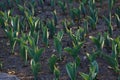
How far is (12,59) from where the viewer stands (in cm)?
365

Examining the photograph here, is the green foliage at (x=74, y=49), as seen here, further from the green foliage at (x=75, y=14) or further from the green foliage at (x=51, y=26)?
the green foliage at (x=75, y=14)

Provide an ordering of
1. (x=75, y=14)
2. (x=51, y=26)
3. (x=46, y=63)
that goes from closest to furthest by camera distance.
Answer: (x=46, y=63) < (x=51, y=26) < (x=75, y=14)

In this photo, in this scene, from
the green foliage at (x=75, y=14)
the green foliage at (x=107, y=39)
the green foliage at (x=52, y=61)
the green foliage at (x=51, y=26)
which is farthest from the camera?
the green foliage at (x=75, y=14)

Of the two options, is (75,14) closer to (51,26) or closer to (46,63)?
(51,26)

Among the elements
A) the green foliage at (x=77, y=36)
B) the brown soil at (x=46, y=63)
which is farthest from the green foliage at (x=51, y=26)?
the green foliage at (x=77, y=36)

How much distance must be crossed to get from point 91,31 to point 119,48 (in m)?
1.07

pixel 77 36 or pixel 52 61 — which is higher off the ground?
pixel 77 36

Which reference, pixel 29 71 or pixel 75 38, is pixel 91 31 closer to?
pixel 75 38

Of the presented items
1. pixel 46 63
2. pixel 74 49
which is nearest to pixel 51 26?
pixel 46 63

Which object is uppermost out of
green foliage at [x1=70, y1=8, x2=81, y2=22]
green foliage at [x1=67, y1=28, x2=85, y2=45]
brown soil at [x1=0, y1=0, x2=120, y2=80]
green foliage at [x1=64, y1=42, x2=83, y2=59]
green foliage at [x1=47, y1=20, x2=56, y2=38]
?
green foliage at [x1=70, y1=8, x2=81, y2=22]

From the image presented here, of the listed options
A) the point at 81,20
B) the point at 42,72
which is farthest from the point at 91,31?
the point at 42,72

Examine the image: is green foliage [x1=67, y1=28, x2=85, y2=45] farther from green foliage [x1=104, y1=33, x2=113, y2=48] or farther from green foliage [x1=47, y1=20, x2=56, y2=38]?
green foliage [x1=47, y1=20, x2=56, y2=38]

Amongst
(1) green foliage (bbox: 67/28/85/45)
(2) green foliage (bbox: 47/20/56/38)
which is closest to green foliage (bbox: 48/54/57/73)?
(1) green foliage (bbox: 67/28/85/45)

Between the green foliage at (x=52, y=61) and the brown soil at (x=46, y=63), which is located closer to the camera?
the green foliage at (x=52, y=61)
